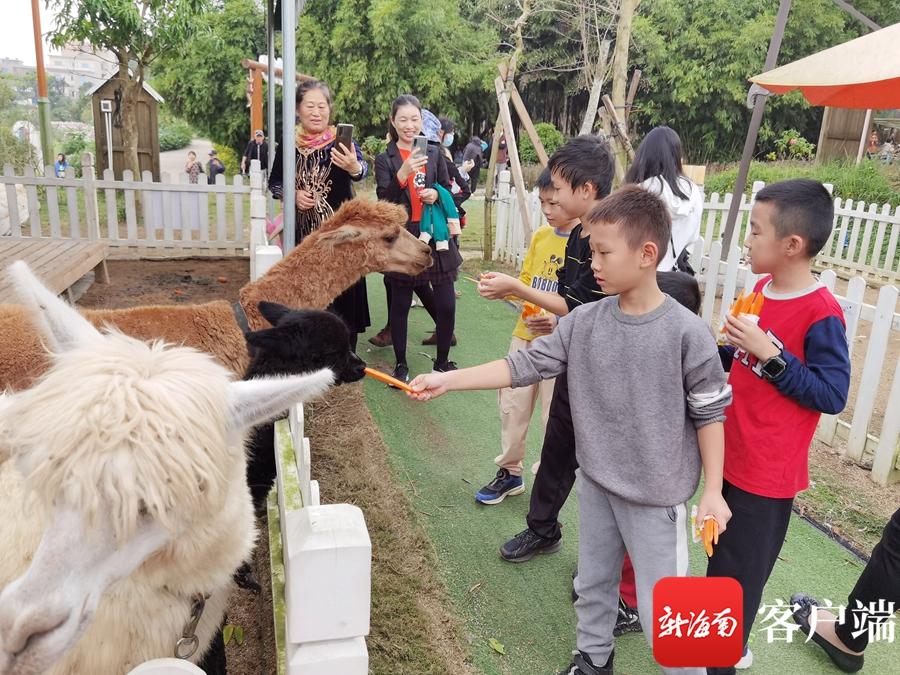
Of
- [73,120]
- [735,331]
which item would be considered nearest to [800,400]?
[735,331]

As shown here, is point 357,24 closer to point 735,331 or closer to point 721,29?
point 721,29

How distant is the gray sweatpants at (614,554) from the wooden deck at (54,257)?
4093 millimetres

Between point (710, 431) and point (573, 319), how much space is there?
56 centimetres

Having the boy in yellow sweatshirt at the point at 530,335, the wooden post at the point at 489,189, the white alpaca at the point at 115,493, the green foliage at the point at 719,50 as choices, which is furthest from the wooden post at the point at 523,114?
the green foliage at the point at 719,50

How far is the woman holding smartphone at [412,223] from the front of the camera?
5.06m

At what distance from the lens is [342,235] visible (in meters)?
3.84

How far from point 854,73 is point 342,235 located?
102 inches

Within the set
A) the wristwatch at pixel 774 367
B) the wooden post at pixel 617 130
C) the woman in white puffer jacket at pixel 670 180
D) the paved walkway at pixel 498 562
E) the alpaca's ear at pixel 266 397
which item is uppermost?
the wooden post at pixel 617 130

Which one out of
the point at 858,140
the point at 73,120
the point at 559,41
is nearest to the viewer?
the point at 858,140

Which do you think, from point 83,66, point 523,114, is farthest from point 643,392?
point 83,66

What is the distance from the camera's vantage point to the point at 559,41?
2638cm

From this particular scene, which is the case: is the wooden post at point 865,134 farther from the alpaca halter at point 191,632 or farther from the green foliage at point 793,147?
the alpaca halter at point 191,632

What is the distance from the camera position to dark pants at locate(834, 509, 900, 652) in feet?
7.88

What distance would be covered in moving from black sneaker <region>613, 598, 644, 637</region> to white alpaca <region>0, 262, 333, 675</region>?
1808 millimetres
